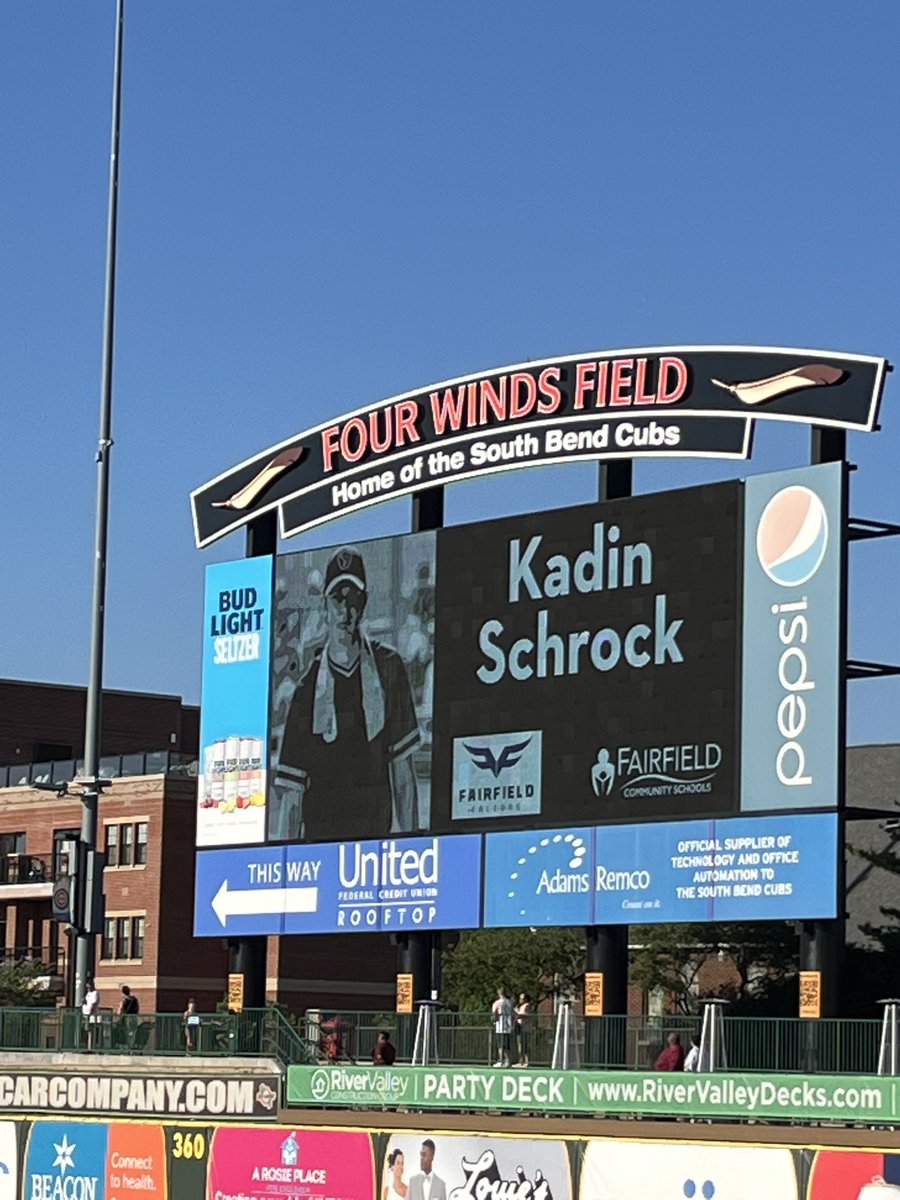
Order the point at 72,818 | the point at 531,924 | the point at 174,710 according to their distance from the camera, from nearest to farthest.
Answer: the point at 531,924
the point at 72,818
the point at 174,710

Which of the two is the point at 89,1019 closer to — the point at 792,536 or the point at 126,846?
the point at 792,536

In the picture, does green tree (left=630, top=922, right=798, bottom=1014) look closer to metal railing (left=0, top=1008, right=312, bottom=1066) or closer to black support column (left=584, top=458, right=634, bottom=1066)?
metal railing (left=0, top=1008, right=312, bottom=1066)

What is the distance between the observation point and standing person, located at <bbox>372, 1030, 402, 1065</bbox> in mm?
37344

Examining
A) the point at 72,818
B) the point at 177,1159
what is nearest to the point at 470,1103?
the point at 177,1159

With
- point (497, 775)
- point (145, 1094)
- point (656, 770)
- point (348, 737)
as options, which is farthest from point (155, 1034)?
point (656, 770)

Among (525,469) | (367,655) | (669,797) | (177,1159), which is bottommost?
(177,1159)

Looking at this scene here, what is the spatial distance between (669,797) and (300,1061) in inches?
311

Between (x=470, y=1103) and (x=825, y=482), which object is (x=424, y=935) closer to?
(x=470, y=1103)

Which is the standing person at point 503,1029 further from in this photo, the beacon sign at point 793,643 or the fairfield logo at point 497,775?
the beacon sign at point 793,643

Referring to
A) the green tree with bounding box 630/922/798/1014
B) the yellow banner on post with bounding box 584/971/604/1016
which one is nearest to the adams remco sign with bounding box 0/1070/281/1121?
the yellow banner on post with bounding box 584/971/604/1016

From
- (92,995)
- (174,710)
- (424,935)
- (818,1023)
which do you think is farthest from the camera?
(174,710)

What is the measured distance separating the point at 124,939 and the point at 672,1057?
43886mm

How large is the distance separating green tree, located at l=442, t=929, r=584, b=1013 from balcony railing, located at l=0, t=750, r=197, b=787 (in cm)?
1403

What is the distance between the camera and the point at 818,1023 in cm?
3150
